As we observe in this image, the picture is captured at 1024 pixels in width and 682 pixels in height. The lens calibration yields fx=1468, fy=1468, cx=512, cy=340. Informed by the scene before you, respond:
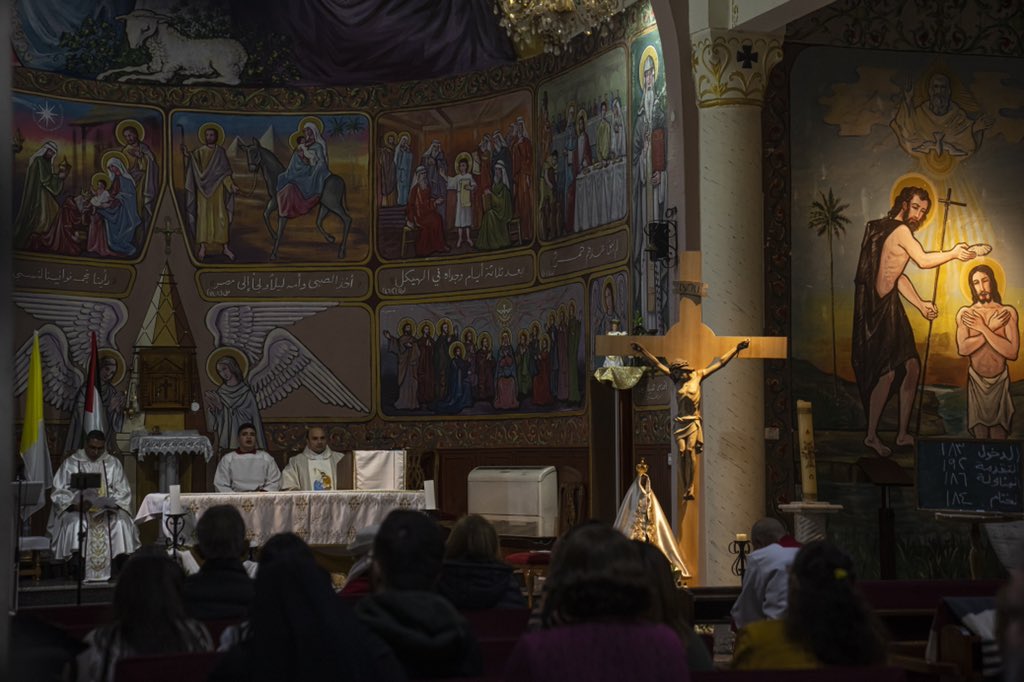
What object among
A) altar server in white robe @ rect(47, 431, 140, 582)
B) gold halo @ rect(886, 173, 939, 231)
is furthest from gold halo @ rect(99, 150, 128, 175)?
gold halo @ rect(886, 173, 939, 231)

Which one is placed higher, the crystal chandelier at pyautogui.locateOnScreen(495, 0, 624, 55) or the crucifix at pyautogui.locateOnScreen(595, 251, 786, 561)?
the crystal chandelier at pyautogui.locateOnScreen(495, 0, 624, 55)

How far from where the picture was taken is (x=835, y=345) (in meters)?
13.3

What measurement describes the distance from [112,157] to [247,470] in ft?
17.6

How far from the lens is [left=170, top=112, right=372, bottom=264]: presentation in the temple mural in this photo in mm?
19953

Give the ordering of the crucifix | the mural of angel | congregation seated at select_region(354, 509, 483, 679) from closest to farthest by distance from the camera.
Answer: congregation seated at select_region(354, 509, 483, 679) < the crucifix < the mural of angel

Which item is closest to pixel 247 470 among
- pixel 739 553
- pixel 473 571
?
pixel 739 553

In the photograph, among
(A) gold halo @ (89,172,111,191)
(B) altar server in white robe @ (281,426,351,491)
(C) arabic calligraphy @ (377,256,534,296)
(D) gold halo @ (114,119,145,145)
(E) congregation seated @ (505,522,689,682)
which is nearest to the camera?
(E) congregation seated @ (505,522,689,682)

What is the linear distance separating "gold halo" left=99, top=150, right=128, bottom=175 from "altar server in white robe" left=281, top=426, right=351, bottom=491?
5.09 metres

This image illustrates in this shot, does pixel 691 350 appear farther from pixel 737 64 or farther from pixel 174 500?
pixel 174 500

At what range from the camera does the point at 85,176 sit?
763 inches

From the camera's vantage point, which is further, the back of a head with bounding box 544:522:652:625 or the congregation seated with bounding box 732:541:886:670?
the congregation seated with bounding box 732:541:886:670

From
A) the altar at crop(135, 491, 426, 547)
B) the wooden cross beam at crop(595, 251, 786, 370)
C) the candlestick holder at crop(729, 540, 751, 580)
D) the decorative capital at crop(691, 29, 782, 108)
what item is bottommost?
the candlestick holder at crop(729, 540, 751, 580)

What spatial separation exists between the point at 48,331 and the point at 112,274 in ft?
3.74

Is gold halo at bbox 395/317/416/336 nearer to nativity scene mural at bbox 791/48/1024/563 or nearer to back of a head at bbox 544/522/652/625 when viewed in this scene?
nativity scene mural at bbox 791/48/1024/563
